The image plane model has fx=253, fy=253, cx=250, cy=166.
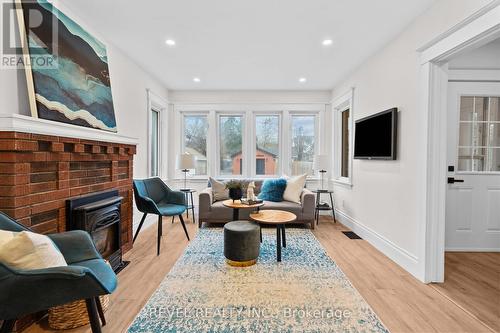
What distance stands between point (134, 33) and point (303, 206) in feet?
11.3

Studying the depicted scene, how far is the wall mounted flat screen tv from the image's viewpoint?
2.99m

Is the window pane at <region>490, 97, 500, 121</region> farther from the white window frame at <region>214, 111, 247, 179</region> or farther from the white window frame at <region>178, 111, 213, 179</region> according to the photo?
the white window frame at <region>178, 111, 213, 179</region>

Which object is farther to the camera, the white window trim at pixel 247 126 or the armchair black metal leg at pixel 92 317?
the white window trim at pixel 247 126

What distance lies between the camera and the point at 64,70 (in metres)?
2.35

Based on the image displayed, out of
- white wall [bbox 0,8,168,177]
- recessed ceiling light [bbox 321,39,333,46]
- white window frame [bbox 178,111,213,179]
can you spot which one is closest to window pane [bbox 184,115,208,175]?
white window frame [bbox 178,111,213,179]

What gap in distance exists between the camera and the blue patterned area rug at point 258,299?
1.81 meters

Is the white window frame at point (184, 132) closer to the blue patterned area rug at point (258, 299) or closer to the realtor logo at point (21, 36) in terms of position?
the blue patterned area rug at point (258, 299)

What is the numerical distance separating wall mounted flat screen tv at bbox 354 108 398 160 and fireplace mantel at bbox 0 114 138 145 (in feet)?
10.5

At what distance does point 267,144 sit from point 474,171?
3457 millimetres

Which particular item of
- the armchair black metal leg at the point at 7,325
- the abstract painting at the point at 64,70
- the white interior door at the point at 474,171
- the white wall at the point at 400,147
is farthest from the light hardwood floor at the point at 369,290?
the abstract painting at the point at 64,70

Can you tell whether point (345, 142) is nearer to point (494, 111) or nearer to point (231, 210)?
point (494, 111)

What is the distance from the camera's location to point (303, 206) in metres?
4.29

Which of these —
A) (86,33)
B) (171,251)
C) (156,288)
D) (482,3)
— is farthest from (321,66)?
Answer: (156,288)

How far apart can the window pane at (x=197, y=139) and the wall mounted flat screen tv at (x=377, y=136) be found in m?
3.11
